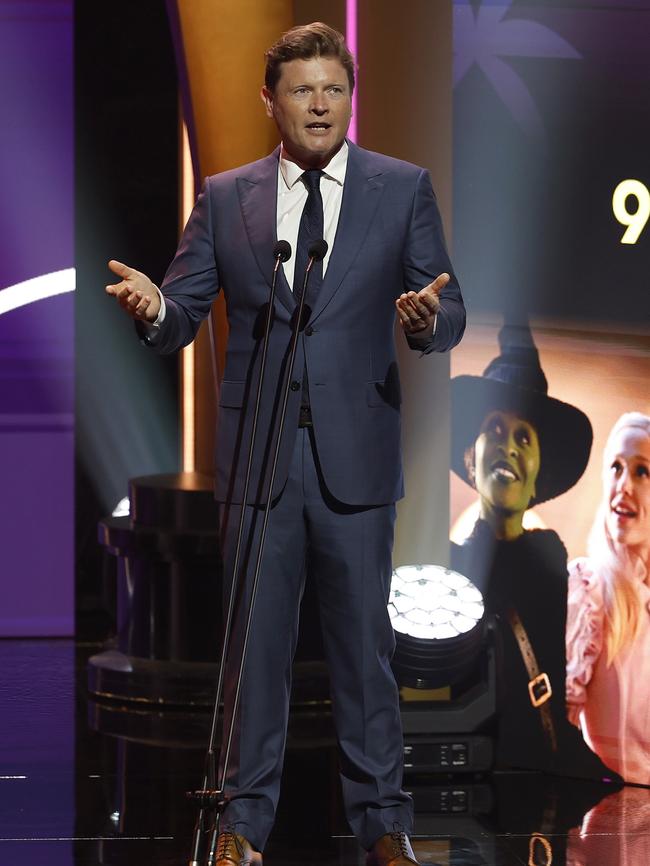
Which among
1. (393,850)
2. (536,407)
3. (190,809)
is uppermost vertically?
(536,407)

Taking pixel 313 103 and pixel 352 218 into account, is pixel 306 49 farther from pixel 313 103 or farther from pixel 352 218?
pixel 352 218

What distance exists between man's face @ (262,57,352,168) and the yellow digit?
109cm

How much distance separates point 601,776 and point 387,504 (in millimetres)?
1231

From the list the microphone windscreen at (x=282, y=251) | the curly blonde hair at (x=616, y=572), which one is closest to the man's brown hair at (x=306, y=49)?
the microphone windscreen at (x=282, y=251)

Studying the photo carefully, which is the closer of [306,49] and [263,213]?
[306,49]

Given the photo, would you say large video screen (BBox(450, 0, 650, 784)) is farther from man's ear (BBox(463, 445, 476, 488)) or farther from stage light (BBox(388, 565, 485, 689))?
stage light (BBox(388, 565, 485, 689))

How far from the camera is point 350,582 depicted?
2.66 meters

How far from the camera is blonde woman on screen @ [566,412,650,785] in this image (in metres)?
3.47

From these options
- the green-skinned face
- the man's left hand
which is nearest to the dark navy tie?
the man's left hand

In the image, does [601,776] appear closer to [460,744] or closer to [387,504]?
[460,744]

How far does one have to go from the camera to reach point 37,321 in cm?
575

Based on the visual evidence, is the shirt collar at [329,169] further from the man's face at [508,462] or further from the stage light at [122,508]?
the stage light at [122,508]

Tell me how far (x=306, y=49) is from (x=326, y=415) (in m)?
0.66

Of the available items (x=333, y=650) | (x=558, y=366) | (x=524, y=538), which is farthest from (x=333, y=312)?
(x=524, y=538)
